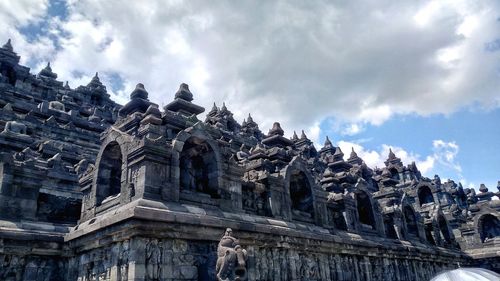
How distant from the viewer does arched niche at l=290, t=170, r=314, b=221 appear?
14.0 m

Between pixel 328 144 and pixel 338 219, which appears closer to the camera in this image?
pixel 338 219

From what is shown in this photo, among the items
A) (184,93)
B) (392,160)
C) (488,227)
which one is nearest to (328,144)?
(392,160)

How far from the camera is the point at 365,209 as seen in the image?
1748cm

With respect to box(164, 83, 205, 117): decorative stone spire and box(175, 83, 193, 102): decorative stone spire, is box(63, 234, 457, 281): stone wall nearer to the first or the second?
box(164, 83, 205, 117): decorative stone spire

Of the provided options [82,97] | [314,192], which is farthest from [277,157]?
[82,97]

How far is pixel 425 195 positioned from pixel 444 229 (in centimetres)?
1649

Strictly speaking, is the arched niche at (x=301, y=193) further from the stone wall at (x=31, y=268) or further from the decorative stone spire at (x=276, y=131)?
the stone wall at (x=31, y=268)

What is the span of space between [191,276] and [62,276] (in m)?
4.12

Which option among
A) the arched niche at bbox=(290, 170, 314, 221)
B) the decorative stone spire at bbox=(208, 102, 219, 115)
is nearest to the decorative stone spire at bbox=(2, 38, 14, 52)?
the decorative stone spire at bbox=(208, 102, 219, 115)

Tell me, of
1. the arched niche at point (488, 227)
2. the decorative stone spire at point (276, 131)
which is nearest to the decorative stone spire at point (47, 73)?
the decorative stone spire at point (276, 131)

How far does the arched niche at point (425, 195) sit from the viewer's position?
127ft

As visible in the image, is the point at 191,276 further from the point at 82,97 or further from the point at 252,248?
the point at 82,97

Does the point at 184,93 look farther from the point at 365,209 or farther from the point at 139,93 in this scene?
the point at 365,209

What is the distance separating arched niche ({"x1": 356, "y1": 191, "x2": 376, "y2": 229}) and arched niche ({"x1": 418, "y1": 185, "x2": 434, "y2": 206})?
23803 mm
